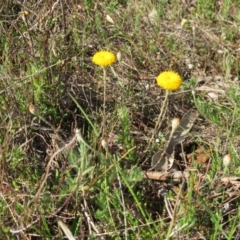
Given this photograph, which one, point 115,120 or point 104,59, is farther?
point 115,120

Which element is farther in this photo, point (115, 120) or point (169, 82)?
point (115, 120)

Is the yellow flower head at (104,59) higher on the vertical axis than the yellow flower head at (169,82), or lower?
higher

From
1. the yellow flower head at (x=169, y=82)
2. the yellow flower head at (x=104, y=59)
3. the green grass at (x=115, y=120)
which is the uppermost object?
the yellow flower head at (x=104, y=59)

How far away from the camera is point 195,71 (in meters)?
2.53

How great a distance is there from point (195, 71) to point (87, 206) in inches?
43.6

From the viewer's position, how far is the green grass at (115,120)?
1.64 meters

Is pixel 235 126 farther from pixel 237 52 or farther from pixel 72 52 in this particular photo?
pixel 72 52

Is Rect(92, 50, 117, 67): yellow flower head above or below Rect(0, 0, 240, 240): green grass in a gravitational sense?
above

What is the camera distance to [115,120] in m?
2.04

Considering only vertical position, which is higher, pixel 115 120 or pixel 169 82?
pixel 169 82

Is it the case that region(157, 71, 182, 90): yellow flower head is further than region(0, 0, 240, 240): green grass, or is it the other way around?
region(157, 71, 182, 90): yellow flower head

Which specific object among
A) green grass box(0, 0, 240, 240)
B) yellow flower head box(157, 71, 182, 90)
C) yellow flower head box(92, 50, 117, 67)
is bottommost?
green grass box(0, 0, 240, 240)

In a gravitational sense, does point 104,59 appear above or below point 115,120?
above

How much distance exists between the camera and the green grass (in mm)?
1640
